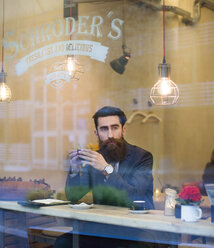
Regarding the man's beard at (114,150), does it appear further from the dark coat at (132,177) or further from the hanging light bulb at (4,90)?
the hanging light bulb at (4,90)

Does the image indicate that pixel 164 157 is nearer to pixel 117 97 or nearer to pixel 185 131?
pixel 185 131

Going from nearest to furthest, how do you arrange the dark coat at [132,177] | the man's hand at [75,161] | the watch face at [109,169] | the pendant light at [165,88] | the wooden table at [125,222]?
the wooden table at [125,222] < the dark coat at [132,177] < the watch face at [109,169] < the man's hand at [75,161] < the pendant light at [165,88]

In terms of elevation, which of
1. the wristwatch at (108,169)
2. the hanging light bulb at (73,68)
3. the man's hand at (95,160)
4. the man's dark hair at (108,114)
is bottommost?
the wristwatch at (108,169)

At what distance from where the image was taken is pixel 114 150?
356 cm

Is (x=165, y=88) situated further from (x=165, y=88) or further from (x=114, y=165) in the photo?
(x=114, y=165)

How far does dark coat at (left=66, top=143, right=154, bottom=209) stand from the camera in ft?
11.1

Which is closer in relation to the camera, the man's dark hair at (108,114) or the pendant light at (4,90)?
the man's dark hair at (108,114)

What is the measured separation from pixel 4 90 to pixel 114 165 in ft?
5.35

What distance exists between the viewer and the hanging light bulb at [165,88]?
392cm

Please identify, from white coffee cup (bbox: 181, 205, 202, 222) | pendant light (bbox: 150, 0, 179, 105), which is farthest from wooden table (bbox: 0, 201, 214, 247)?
pendant light (bbox: 150, 0, 179, 105)

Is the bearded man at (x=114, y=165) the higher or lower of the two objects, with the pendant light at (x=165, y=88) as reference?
lower

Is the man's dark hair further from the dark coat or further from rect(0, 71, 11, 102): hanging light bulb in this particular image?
rect(0, 71, 11, 102): hanging light bulb

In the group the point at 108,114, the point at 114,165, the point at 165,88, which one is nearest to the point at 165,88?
the point at 165,88

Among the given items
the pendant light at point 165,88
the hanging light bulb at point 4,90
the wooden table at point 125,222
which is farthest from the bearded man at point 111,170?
the hanging light bulb at point 4,90
